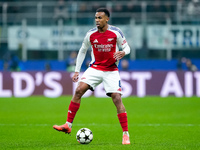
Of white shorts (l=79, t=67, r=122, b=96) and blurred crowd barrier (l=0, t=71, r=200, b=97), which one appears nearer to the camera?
white shorts (l=79, t=67, r=122, b=96)

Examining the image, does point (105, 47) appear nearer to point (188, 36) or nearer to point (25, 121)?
point (25, 121)

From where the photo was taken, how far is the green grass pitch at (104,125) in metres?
7.13

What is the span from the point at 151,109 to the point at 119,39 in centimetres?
715

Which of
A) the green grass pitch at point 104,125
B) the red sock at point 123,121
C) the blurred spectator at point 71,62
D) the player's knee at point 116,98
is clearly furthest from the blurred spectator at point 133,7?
the red sock at point 123,121

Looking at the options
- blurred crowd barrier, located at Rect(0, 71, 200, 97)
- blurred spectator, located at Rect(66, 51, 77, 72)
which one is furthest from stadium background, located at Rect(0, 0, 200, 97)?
blurred crowd barrier, located at Rect(0, 71, 200, 97)

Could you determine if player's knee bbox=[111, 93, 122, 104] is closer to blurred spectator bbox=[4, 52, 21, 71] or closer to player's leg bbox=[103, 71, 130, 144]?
player's leg bbox=[103, 71, 130, 144]

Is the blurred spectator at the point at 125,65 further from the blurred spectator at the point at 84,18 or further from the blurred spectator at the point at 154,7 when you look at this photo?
the blurred spectator at the point at 154,7

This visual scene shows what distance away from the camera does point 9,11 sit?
21.8 m

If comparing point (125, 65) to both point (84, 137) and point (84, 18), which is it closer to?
point (84, 18)

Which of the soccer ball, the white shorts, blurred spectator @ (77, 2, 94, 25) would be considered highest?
blurred spectator @ (77, 2, 94, 25)

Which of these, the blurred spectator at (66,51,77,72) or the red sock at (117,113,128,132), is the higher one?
the red sock at (117,113,128,132)

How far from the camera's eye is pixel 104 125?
10.2 m

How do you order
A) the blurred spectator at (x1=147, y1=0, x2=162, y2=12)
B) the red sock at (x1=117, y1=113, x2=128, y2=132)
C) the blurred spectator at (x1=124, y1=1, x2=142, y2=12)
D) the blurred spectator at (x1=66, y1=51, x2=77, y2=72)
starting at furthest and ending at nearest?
1. the blurred spectator at (x1=147, y1=0, x2=162, y2=12)
2. the blurred spectator at (x1=124, y1=1, x2=142, y2=12)
3. the blurred spectator at (x1=66, y1=51, x2=77, y2=72)
4. the red sock at (x1=117, y1=113, x2=128, y2=132)

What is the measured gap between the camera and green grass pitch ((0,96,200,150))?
713 centimetres
